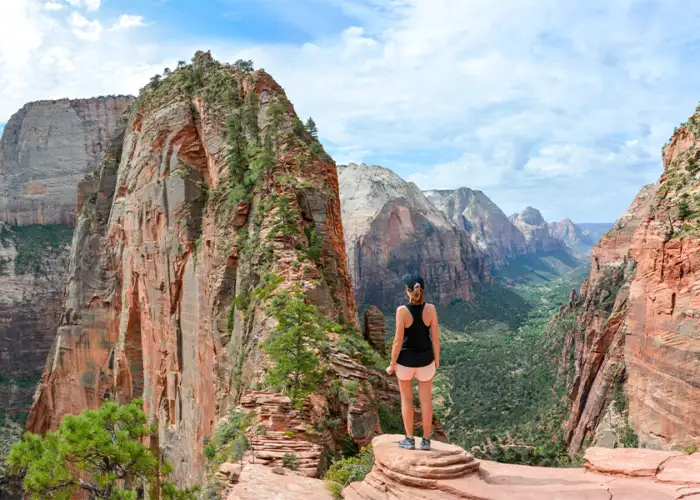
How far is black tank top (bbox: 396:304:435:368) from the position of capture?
12414 millimetres

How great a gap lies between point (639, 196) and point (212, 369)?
90344mm

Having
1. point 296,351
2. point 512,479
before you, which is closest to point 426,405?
point 512,479

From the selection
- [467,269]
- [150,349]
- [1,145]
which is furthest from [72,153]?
[467,269]

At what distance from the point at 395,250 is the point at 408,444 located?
163m

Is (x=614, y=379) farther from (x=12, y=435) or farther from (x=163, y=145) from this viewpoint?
(x=12, y=435)

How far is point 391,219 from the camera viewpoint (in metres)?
179

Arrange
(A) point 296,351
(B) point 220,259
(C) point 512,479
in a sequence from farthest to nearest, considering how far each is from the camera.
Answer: (B) point 220,259 < (A) point 296,351 < (C) point 512,479

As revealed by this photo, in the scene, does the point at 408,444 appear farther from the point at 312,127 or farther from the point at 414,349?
the point at 312,127

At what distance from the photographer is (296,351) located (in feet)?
67.1

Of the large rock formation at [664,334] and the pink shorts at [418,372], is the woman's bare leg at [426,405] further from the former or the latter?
the large rock formation at [664,334]

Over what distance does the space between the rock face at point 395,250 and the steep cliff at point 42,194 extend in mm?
76934

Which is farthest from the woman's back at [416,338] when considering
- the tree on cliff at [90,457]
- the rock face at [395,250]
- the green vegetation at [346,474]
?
the rock face at [395,250]

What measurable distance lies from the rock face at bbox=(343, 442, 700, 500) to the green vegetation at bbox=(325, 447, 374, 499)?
60cm

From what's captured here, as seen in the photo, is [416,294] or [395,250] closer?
[416,294]
